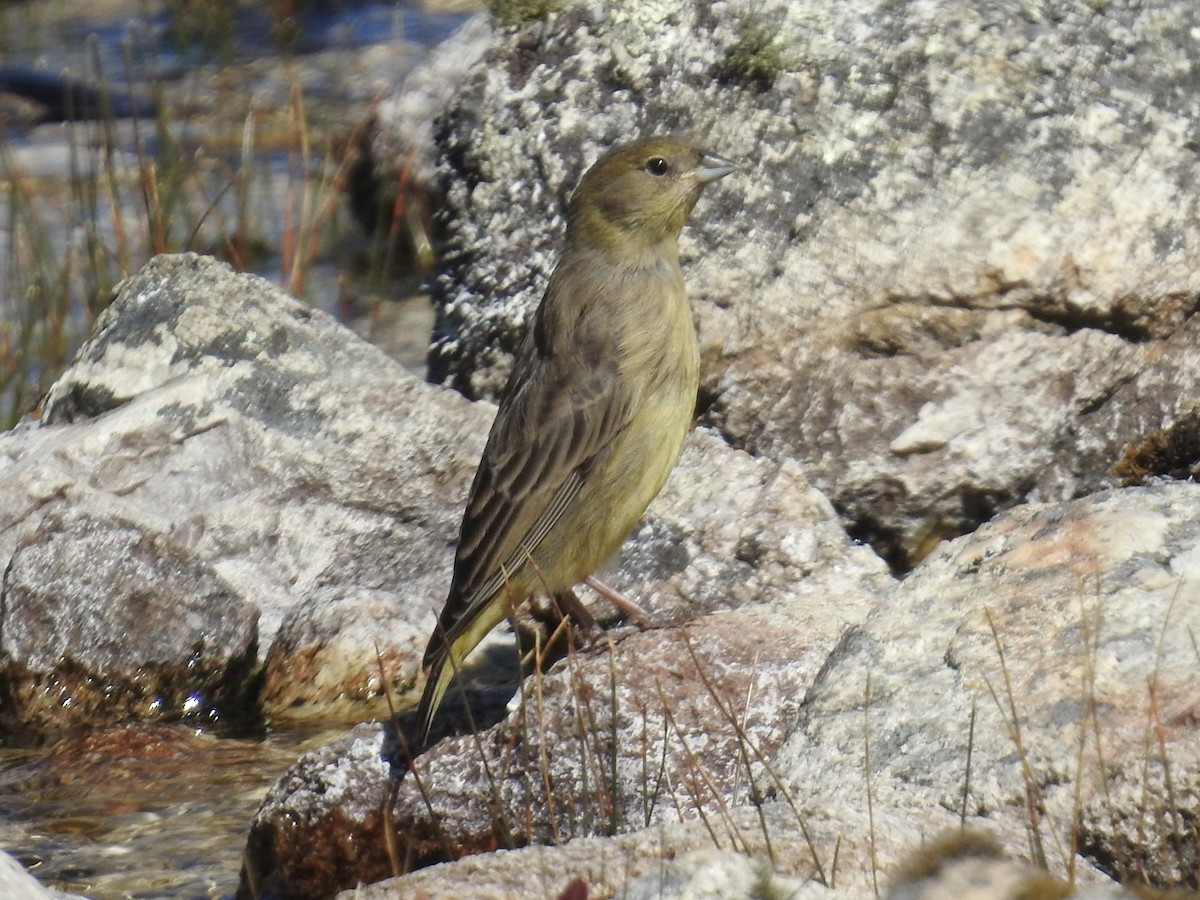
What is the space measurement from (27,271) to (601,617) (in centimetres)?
546

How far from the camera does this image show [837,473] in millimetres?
6590

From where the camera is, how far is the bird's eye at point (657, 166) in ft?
20.2

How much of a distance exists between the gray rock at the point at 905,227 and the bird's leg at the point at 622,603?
96 centimetres

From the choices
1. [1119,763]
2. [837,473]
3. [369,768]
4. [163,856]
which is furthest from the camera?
[837,473]

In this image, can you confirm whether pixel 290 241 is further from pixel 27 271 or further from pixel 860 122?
pixel 860 122

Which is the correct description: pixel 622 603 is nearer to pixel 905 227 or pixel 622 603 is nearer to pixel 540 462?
pixel 540 462

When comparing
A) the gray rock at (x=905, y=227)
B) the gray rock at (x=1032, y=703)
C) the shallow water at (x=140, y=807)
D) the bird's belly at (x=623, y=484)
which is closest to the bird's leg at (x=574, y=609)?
the bird's belly at (x=623, y=484)

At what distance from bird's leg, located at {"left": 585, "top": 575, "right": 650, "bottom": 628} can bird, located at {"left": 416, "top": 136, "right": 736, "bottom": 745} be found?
0.02 metres

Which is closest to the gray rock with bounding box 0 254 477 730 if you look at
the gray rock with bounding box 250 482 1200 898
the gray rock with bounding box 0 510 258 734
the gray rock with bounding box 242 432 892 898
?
the gray rock with bounding box 0 510 258 734

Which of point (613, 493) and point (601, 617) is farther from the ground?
point (613, 493)

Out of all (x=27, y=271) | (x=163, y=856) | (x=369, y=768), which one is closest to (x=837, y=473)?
(x=369, y=768)

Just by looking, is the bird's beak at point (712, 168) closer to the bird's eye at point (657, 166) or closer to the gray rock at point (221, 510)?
the bird's eye at point (657, 166)

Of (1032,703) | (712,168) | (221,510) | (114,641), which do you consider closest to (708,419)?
(712,168)

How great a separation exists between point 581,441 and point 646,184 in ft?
3.16
